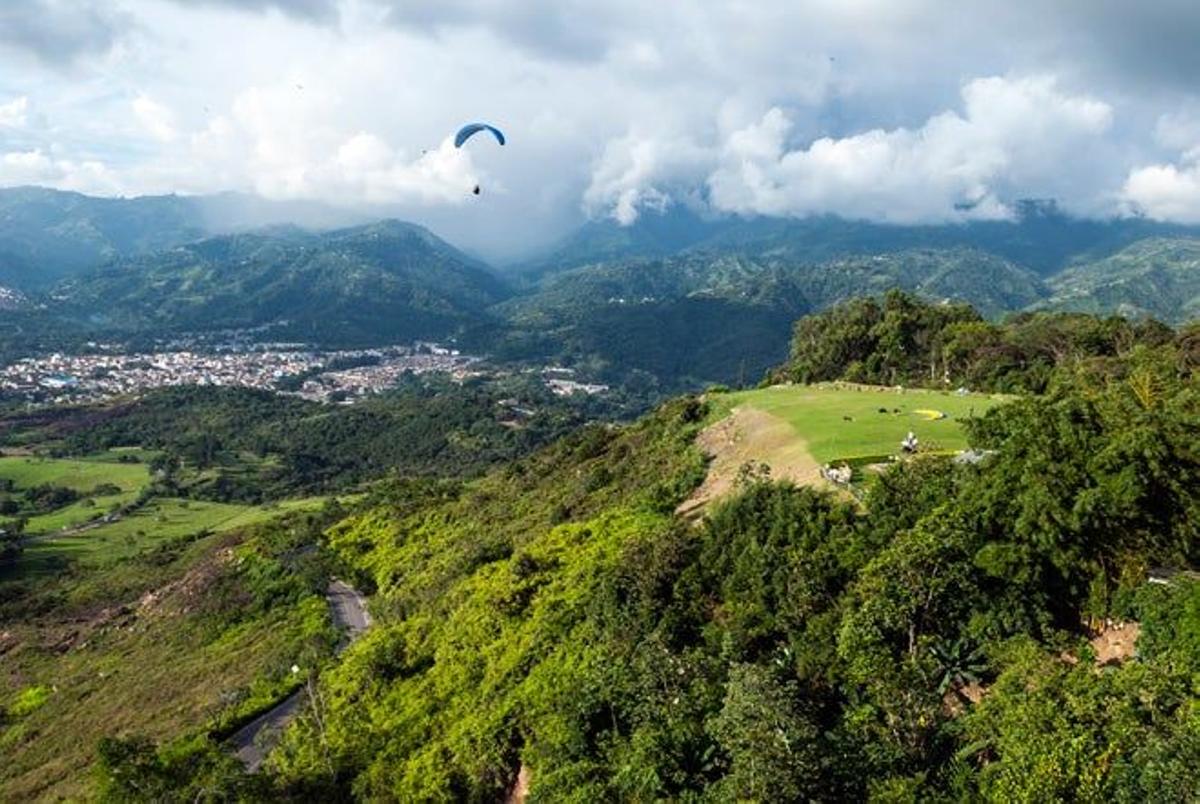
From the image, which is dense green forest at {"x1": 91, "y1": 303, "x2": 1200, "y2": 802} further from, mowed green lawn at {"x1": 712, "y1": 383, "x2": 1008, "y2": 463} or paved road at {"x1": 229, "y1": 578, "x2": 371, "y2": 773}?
mowed green lawn at {"x1": 712, "y1": 383, "x2": 1008, "y2": 463}

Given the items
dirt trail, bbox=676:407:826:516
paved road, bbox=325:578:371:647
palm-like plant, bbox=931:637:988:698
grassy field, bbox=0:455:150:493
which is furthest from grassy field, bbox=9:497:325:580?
palm-like plant, bbox=931:637:988:698

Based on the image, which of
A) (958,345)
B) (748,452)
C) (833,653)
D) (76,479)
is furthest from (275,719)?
(76,479)

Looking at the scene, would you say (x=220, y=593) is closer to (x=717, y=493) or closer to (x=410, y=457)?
(x=717, y=493)

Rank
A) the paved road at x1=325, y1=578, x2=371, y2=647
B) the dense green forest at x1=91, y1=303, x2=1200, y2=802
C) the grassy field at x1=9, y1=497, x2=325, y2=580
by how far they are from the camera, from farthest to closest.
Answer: the grassy field at x1=9, y1=497, x2=325, y2=580 < the paved road at x1=325, y1=578, x2=371, y2=647 < the dense green forest at x1=91, y1=303, x2=1200, y2=802

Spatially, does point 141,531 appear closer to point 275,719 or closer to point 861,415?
point 275,719

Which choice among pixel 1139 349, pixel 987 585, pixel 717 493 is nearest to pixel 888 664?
pixel 987 585
